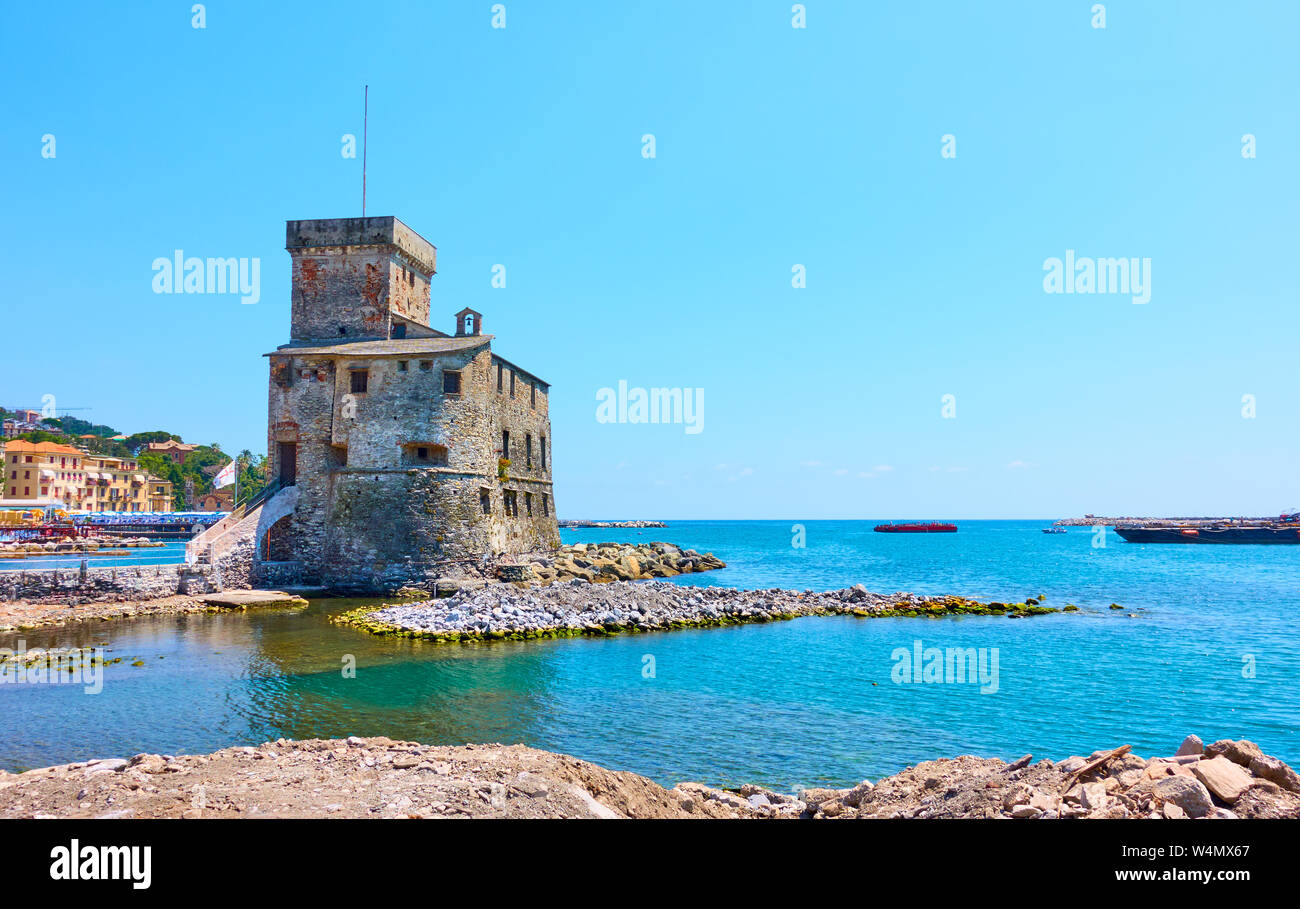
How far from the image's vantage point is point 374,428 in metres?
35.8

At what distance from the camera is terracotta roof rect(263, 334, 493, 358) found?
3528 centimetres

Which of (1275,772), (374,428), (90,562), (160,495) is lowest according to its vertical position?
(90,562)

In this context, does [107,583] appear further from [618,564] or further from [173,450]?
[173,450]

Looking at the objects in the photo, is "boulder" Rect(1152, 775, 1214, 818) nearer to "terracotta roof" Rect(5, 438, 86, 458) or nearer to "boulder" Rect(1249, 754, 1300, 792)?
"boulder" Rect(1249, 754, 1300, 792)

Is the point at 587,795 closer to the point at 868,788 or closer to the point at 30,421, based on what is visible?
the point at 868,788

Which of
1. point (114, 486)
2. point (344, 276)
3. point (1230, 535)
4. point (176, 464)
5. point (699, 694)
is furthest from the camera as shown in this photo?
point (176, 464)

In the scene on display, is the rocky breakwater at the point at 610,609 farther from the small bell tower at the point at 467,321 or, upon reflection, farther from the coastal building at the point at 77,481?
the coastal building at the point at 77,481

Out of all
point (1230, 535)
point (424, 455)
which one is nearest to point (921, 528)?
point (1230, 535)

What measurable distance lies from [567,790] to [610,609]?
72.9ft

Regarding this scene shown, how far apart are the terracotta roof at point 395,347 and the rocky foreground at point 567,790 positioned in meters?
26.6

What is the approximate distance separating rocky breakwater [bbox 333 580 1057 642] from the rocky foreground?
16.8 m

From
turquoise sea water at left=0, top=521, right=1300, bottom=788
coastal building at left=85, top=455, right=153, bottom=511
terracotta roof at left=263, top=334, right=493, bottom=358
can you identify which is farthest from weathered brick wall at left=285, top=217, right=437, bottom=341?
coastal building at left=85, top=455, right=153, bottom=511

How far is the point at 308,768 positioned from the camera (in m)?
9.61

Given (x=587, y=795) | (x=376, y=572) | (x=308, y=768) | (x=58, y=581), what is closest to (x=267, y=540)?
(x=376, y=572)
